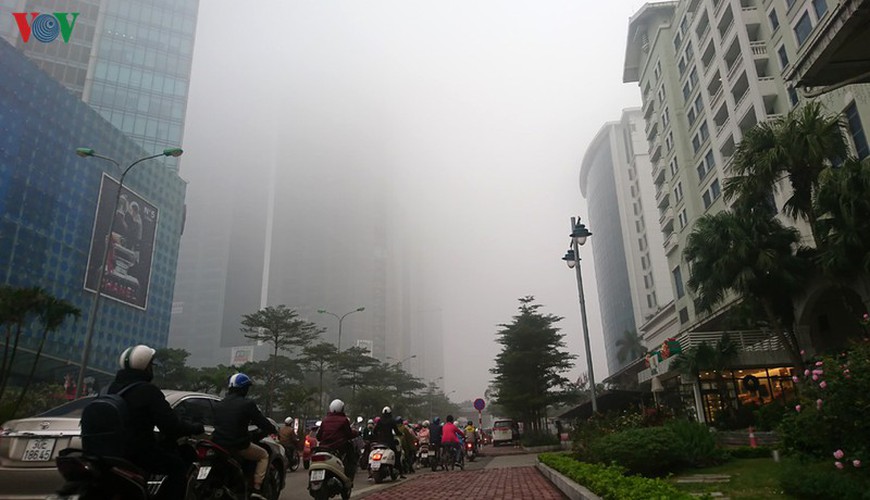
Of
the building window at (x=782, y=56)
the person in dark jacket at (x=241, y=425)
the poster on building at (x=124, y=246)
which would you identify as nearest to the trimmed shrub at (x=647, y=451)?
the person in dark jacket at (x=241, y=425)

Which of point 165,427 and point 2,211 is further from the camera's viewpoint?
point 2,211

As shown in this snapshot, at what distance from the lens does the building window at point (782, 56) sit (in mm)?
29334

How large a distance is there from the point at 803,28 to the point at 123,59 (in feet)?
305

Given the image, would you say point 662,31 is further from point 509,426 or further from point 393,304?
point 393,304

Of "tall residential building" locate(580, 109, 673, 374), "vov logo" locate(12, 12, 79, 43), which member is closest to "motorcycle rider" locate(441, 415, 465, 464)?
"tall residential building" locate(580, 109, 673, 374)

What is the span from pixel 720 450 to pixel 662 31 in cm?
4368

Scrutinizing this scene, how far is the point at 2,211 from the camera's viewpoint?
163ft

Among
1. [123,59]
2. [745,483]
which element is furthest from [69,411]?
[123,59]

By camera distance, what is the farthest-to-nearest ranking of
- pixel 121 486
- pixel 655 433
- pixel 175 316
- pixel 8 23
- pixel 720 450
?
1. pixel 175 316
2. pixel 8 23
3. pixel 720 450
4. pixel 655 433
5. pixel 121 486

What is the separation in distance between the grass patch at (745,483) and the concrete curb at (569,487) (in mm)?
1484

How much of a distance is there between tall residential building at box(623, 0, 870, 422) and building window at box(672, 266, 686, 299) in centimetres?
8

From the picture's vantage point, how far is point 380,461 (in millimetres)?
12234

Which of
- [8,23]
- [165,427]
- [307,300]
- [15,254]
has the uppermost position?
[8,23]

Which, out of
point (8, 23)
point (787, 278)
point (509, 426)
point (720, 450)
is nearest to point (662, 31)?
point (787, 278)
